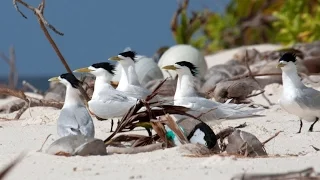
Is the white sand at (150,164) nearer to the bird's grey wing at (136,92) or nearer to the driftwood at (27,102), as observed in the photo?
the bird's grey wing at (136,92)

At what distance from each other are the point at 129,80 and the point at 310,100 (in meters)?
1.61

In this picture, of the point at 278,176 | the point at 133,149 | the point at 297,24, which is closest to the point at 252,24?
the point at 297,24

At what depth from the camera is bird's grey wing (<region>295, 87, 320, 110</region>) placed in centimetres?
622

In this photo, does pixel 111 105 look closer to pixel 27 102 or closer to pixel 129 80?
pixel 129 80

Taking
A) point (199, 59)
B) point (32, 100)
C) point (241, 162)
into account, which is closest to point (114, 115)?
point (32, 100)

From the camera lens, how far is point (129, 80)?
271 inches

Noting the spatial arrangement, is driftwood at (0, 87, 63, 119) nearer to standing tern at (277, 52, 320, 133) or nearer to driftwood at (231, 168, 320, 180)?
standing tern at (277, 52, 320, 133)

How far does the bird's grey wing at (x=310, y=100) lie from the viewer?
245 inches

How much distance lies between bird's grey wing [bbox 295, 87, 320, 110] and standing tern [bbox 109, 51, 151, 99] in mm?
1261

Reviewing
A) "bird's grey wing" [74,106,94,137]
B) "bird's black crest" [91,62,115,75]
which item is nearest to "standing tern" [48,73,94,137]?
"bird's grey wing" [74,106,94,137]

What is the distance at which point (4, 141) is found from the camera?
5.39 metres

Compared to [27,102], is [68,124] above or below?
above

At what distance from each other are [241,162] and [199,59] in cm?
847

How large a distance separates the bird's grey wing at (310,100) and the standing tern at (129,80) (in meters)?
1.26
